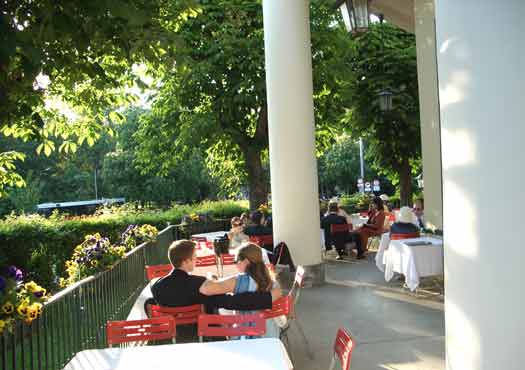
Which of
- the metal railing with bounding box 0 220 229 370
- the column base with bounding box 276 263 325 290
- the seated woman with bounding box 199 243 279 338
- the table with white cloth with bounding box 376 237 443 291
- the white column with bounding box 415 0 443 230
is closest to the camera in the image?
the metal railing with bounding box 0 220 229 370

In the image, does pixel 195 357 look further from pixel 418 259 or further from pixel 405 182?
pixel 405 182

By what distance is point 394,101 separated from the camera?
52.0 ft

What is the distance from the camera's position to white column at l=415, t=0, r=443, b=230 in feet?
38.4

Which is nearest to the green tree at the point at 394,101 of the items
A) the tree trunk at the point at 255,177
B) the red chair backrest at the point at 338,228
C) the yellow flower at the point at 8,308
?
the tree trunk at the point at 255,177

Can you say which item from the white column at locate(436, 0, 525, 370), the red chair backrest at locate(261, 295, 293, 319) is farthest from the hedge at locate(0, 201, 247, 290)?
the white column at locate(436, 0, 525, 370)

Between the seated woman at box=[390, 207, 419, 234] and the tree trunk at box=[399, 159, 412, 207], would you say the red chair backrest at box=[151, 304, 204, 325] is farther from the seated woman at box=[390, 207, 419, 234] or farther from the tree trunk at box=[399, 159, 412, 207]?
the tree trunk at box=[399, 159, 412, 207]

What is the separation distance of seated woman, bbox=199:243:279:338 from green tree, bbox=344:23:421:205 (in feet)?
37.0

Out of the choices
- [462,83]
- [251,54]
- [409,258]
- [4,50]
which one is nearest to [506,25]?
[462,83]

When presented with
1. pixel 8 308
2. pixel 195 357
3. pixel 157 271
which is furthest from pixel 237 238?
pixel 8 308

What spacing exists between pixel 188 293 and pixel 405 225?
18.7ft

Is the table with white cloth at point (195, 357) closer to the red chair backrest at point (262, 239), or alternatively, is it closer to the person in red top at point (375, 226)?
the red chair backrest at point (262, 239)

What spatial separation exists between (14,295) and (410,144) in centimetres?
1509

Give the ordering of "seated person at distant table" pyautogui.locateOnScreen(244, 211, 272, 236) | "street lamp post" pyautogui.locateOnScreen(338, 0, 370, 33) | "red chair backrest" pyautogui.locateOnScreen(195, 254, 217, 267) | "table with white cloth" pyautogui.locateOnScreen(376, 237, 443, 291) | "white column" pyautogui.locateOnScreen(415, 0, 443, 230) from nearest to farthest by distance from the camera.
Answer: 1. "street lamp post" pyautogui.locateOnScreen(338, 0, 370, 33)
2. "red chair backrest" pyautogui.locateOnScreen(195, 254, 217, 267)
3. "table with white cloth" pyautogui.locateOnScreen(376, 237, 443, 291)
4. "seated person at distant table" pyautogui.locateOnScreen(244, 211, 272, 236)
5. "white column" pyautogui.locateOnScreen(415, 0, 443, 230)

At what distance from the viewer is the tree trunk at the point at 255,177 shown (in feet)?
55.0
